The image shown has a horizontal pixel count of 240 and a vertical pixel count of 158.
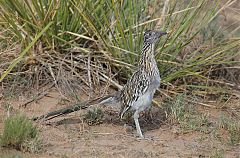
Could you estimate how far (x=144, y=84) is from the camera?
6699mm

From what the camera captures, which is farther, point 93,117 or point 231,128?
point 93,117

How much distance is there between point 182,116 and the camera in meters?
7.18

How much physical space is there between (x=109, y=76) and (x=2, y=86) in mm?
1404

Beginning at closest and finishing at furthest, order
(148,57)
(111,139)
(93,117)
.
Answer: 1. (111,139)
2. (148,57)
3. (93,117)

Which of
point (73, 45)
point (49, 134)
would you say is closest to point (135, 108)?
point (49, 134)

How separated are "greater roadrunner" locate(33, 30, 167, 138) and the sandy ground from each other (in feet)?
0.66

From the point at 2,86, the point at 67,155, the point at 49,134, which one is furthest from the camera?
the point at 2,86

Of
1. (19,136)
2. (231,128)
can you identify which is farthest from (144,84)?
(19,136)

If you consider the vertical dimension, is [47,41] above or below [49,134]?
above

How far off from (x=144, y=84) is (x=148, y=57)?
1.09 feet

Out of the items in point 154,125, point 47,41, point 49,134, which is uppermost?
point 47,41

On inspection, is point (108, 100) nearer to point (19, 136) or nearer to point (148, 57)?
point (148, 57)

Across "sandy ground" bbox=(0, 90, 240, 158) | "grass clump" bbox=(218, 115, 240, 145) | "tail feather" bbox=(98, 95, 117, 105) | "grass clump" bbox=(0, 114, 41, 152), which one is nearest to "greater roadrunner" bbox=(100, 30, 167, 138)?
"tail feather" bbox=(98, 95, 117, 105)

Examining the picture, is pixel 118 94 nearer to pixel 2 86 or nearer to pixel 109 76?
pixel 109 76
